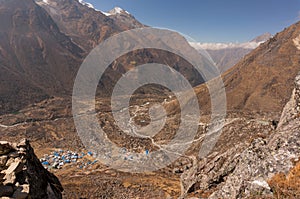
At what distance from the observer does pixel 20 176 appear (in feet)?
43.5

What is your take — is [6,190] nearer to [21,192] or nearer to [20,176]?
[21,192]

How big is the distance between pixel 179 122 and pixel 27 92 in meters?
138

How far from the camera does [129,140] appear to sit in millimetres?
84062

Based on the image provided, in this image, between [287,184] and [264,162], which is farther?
[264,162]

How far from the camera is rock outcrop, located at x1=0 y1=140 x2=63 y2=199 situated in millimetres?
11473

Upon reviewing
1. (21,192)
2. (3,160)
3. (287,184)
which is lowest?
(21,192)

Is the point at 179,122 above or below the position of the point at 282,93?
below

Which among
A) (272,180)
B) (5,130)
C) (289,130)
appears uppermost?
(289,130)

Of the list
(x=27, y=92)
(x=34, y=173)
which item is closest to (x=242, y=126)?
(x=34, y=173)

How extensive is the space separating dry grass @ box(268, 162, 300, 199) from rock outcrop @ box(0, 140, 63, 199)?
11018 mm

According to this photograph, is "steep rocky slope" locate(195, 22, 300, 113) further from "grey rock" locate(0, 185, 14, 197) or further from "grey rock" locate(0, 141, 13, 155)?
"grey rock" locate(0, 185, 14, 197)

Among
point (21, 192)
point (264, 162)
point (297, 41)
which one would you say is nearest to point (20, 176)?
point (21, 192)

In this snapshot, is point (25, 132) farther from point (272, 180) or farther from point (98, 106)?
point (272, 180)

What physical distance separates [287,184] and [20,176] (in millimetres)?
12998
